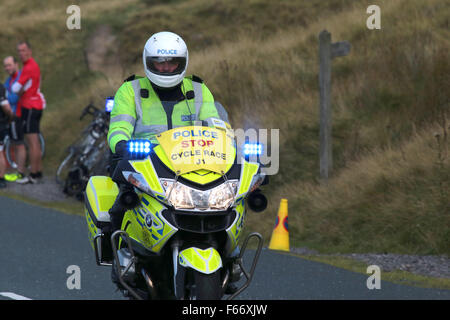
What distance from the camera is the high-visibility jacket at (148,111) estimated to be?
266 inches

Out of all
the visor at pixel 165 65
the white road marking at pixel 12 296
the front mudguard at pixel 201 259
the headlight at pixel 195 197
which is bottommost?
the white road marking at pixel 12 296

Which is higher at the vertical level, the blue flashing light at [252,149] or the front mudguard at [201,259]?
the blue flashing light at [252,149]

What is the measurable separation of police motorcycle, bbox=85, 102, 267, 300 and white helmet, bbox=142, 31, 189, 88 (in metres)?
0.60

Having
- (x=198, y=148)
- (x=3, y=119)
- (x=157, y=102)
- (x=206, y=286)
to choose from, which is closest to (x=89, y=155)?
(x=3, y=119)

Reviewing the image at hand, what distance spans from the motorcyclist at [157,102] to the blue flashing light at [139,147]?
0.58 m

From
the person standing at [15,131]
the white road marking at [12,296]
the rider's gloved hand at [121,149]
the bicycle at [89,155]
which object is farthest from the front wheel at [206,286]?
the person standing at [15,131]

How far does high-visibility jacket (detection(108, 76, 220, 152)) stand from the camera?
675 cm

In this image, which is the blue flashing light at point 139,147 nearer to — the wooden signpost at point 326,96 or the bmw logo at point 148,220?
the bmw logo at point 148,220

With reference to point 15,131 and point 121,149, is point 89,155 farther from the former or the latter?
point 121,149

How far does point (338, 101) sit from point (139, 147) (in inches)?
384

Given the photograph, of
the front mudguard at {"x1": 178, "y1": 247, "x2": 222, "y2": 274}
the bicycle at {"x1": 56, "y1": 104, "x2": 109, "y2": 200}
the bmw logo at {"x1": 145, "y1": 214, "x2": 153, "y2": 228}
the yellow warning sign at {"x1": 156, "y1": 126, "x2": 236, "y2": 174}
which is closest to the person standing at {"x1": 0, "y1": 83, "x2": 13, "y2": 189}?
the bicycle at {"x1": 56, "y1": 104, "x2": 109, "y2": 200}

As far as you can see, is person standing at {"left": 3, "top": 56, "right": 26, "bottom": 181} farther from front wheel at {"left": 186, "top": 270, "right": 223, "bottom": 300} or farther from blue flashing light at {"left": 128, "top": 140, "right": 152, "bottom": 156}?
front wheel at {"left": 186, "top": 270, "right": 223, "bottom": 300}

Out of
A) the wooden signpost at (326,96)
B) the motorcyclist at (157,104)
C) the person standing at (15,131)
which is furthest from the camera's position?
the person standing at (15,131)

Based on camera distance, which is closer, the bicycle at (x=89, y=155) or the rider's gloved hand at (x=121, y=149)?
the rider's gloved hand at (x=121, y=149)
